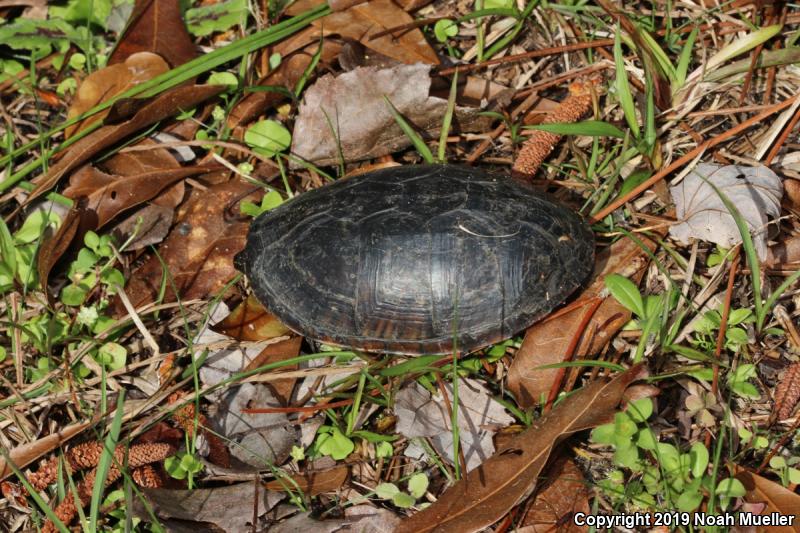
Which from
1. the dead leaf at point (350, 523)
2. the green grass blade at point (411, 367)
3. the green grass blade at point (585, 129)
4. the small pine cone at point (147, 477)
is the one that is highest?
the green grass blade at point (585, 129)

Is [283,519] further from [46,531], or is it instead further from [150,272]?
[150,272]

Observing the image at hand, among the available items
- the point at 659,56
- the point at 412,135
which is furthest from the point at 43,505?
the point at 659,56

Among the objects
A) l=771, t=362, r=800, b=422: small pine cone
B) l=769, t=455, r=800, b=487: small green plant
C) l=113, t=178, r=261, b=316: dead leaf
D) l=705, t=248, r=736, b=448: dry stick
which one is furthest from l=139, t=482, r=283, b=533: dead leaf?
l=771, t=362, r=800, b=422: small pine cone

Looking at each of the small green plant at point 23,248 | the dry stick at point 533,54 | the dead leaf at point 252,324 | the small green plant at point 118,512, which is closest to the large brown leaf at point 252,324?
the dead leaf at point 252,324

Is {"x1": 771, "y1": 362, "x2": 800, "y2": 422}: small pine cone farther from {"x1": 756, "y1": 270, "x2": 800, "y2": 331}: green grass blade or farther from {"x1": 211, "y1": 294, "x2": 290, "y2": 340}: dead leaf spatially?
{"x1": 211, "y1": 294, "x2": 290, "y2": 340}: dead leaf

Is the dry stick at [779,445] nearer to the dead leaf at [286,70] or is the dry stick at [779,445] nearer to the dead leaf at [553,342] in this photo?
the dead leaf at [553,342]

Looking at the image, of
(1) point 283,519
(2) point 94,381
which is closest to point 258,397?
(1) point 283,519
